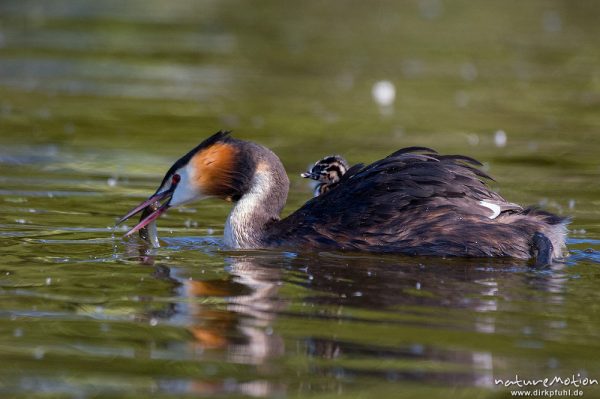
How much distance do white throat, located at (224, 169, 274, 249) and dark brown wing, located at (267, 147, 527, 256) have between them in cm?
39

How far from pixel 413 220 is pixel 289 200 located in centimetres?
264

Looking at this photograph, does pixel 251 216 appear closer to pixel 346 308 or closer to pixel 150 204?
pixel 150 204

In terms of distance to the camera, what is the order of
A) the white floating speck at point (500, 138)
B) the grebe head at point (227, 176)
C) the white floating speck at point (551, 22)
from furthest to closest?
the white floating speck at point (551, 22), the white floating speck at point (500, 138), the grebe head at point (227, 176)

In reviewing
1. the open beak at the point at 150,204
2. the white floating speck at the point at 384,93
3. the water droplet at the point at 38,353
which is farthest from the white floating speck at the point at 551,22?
the water droplet at the point at 38,353

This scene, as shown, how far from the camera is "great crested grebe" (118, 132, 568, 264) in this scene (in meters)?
7.99

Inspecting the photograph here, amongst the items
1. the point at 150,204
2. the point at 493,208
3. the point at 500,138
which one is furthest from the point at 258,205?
the point at 500,138

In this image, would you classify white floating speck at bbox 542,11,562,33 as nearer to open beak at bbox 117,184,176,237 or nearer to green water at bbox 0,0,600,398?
green water at bbox 0,0,600,398

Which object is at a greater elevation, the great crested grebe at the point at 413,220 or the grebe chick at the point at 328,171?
the grebe chick at the point at 328,171

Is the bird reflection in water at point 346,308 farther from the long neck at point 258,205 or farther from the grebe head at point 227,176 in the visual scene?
the grebe head at point 227,176

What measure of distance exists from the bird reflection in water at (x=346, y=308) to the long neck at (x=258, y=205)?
0.28 metres

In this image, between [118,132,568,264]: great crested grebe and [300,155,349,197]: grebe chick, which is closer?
[118,132,568,264]: great crested grebe

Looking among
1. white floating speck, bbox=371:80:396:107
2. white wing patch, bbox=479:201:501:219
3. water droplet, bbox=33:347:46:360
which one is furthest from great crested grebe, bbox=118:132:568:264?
white floating speck, bbox=371:80:396:107

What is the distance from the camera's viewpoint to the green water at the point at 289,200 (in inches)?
223

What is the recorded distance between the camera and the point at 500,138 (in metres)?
13.5
